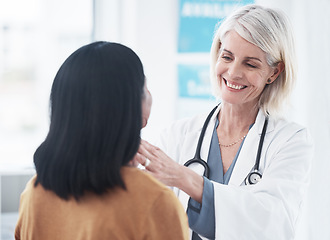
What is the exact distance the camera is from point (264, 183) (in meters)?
1.27

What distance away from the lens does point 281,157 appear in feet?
4.32

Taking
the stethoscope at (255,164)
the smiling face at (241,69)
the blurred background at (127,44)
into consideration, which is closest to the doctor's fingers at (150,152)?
the stethoscope at (255,164)

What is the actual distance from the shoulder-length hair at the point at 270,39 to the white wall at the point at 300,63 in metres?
0.70

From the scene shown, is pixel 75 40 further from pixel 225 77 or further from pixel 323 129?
pixel 323 129

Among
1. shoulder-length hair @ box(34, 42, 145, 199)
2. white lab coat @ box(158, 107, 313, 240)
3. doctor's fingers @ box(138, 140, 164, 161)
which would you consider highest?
shoulder-length hair @ box(34, 42, 145, 199)

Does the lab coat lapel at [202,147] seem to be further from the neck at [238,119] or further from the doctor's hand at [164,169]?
the doctor's hand at [164,169]

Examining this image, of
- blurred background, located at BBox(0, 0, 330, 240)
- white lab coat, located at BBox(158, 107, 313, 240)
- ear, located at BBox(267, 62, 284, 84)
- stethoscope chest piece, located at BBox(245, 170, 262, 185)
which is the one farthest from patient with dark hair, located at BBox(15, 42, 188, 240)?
blurred background, located at BBox(0, 0, 330, 240)

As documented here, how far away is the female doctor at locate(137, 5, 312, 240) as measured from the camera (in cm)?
119

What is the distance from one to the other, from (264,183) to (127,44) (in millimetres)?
1381

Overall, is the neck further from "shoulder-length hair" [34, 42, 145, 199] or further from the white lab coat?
"shoulder-length hair" [34, 42, 145, 199]

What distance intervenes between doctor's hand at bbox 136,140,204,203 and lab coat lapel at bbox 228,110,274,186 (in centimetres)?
25

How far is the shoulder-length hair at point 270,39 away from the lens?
1.36 meters

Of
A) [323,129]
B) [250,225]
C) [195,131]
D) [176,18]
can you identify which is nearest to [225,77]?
[195,131]

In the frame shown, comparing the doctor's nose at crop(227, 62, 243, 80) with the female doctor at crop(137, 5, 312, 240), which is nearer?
the female doctor at crop(137, 5, 312, 240)
